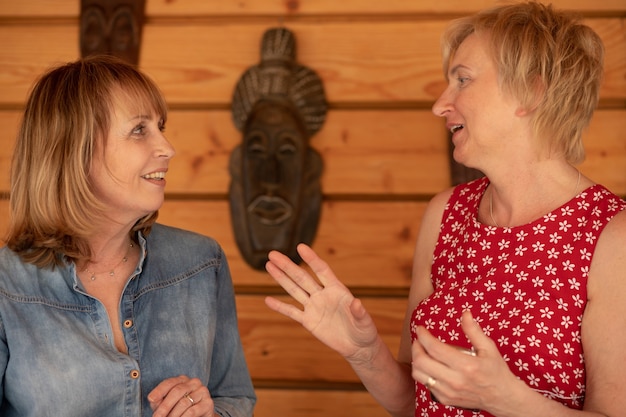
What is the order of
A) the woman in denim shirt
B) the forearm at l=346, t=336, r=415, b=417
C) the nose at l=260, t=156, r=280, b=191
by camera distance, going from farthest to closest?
the nose at l=260, t=156, r=280, b=191
the forearm at l=346, t=336, r=415, b=417
the woman in denim shirt

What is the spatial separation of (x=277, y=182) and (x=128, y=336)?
86cm

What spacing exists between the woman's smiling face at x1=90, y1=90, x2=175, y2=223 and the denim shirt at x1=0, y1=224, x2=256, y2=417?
125mm

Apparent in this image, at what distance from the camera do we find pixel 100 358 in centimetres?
144

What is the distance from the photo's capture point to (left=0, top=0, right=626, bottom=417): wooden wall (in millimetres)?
2332

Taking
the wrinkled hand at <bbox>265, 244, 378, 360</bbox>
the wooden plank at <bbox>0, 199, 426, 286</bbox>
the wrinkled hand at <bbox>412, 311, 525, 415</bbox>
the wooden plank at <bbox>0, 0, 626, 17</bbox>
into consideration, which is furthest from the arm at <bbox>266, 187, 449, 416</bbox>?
the wooden plank at <bbox>0, 0, 626, 17</bbox>

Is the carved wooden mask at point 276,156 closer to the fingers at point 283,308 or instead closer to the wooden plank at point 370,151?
the wooden plank at point 370,151

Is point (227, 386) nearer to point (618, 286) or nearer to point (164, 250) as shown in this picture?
point (164, 250)

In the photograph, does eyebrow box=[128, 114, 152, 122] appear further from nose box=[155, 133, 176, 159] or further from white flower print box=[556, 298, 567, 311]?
white flower print box=[556, 298, 567, 311]

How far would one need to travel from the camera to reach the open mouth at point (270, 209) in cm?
227

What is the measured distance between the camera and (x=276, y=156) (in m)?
2.28

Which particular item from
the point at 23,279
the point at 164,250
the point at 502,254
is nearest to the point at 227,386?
the point at 164,250

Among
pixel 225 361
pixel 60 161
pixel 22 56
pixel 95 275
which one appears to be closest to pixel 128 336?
pixel 95 275

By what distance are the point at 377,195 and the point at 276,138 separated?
0.35 metres

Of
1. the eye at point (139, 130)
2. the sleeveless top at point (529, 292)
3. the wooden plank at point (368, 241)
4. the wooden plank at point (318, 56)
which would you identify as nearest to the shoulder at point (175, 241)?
the eye at point (139, 130)
